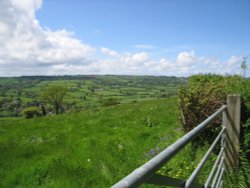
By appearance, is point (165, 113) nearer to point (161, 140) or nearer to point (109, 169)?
point (161, 140)

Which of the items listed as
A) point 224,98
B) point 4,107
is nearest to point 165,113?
point 224,98

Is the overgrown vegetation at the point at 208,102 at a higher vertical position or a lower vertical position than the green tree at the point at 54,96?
higher

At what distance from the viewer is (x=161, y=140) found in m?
9.58

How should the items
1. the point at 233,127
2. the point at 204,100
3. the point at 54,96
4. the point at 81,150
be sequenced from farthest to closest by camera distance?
the point at 54,96
the point at 81,150
the point at 204,100
the point at 233,127

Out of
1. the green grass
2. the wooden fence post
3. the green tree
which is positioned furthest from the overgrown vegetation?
the green tree

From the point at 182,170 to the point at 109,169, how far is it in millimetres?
1953

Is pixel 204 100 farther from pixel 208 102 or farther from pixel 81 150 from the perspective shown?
pixel 81 150

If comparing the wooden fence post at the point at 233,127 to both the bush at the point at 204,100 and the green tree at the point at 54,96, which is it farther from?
the green tree at the point at 54,96

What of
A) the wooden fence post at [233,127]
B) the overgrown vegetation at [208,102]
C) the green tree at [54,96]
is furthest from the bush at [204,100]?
the green tree at [54,96]

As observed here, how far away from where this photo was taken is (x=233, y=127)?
5.79m

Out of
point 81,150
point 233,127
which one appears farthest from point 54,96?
point 233,127

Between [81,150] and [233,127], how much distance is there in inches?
190

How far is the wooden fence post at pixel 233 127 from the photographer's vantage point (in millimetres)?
5766

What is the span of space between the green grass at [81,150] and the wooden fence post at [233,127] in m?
2.63
